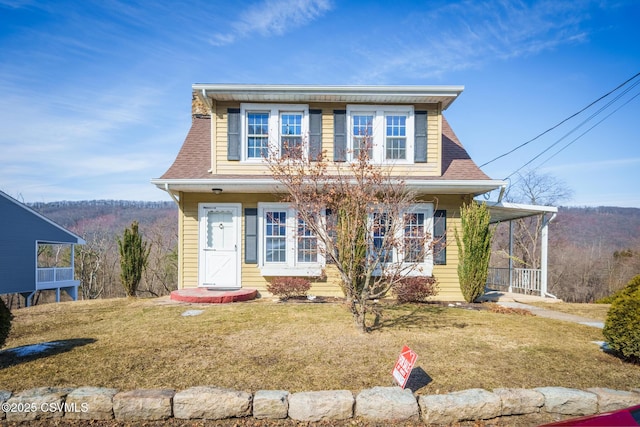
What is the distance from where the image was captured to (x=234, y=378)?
12.7ft

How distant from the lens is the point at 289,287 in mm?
8719

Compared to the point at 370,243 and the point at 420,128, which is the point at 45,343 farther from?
the point at 420,128

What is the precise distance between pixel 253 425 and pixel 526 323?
582 cm

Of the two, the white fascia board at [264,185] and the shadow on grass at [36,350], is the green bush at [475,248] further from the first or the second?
the shadow on grass at [36,350]

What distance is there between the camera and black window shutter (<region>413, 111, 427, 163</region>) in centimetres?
966

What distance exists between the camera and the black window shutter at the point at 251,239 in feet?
30.7

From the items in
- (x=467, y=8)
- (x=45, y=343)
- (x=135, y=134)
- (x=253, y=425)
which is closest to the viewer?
(x=253, y=425)

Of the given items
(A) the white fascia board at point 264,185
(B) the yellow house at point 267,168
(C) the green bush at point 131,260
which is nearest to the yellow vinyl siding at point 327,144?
(B) the yellow house at point 267,168

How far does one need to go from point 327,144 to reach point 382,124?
164 centimetres

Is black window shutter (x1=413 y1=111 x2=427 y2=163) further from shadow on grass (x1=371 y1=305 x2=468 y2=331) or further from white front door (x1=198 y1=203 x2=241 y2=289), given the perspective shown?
white front door (x1=198 y1=203 x2=241 y2=289)

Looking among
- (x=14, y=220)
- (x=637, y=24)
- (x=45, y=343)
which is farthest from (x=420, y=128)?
(x=14, y=220)

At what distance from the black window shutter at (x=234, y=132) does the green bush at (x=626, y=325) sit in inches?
335

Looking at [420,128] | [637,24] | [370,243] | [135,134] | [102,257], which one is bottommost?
[102,257]

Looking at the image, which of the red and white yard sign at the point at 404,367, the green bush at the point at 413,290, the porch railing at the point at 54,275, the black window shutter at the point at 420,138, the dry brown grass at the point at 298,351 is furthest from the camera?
the porch railing at the point at 54,275
